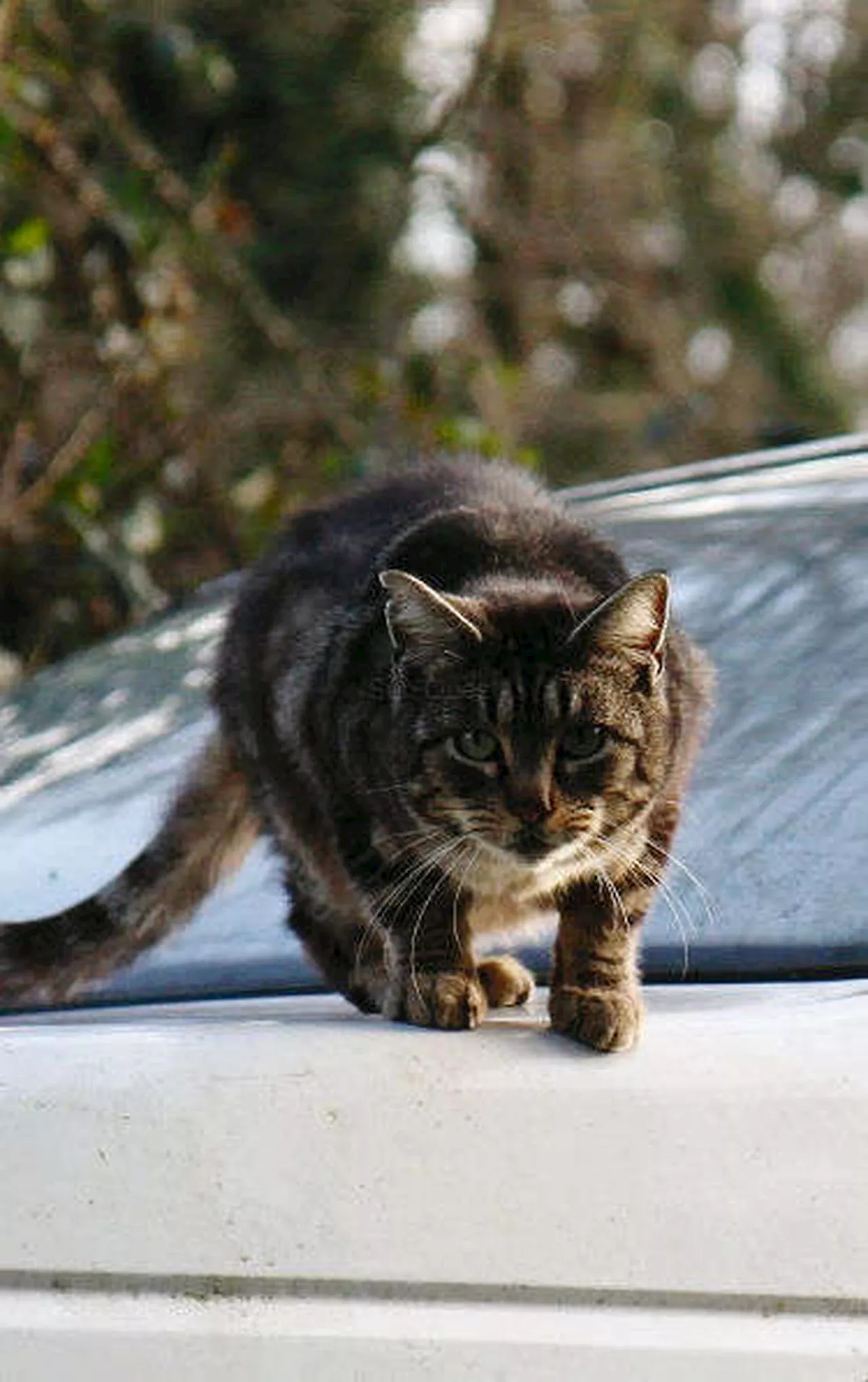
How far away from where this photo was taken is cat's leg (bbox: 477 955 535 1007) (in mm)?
2234

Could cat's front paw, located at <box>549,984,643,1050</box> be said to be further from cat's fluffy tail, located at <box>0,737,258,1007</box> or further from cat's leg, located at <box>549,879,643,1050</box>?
cat's fluffy tail, located at <box>0,737,258,1007</box>

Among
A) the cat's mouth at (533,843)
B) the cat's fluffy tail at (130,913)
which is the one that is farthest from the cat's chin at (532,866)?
the cat's fluffy tail at (130,913)

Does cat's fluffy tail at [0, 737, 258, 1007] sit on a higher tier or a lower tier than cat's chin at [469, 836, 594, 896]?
lower

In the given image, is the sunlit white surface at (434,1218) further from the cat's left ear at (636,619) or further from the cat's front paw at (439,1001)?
the cat's left ear at (636,619)

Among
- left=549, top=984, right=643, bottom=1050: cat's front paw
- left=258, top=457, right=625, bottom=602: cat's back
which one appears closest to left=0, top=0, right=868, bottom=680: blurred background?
left=258, top=457, right=625, bottom=602: cat's back

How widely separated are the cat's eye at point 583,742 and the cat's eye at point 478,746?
6cm

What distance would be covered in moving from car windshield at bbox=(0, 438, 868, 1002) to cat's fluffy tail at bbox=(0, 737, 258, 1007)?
0.03 m

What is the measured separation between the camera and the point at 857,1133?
1551 millimetres

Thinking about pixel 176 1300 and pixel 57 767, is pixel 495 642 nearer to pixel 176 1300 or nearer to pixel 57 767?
pixel 57 767

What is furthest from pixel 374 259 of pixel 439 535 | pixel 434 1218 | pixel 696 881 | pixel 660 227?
pixel 434 1218

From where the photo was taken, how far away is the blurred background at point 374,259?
6.09 meters

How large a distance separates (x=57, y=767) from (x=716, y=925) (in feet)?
2.82

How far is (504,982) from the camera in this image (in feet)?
7.44

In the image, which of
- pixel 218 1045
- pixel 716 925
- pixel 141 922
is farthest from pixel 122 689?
pixel 218 1045
